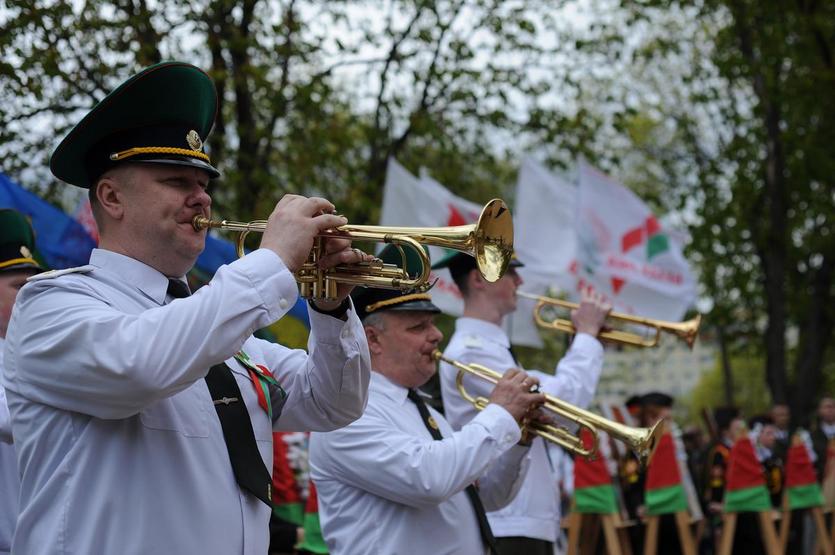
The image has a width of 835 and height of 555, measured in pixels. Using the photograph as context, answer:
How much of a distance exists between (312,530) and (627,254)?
195 inches

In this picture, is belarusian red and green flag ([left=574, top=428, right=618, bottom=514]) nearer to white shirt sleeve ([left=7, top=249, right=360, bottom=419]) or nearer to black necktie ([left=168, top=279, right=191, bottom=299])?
black necktie ([left=168, top=279, right=191, bottom=299])

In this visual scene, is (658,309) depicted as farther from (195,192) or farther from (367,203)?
(195,192)

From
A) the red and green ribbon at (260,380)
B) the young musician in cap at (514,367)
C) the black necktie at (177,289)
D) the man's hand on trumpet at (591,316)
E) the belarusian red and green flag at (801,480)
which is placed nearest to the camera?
the black necktie at (177,289)

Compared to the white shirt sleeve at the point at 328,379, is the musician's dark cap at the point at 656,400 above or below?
below

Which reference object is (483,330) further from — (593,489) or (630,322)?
(593,489)

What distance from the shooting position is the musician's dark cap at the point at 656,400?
12.6 m

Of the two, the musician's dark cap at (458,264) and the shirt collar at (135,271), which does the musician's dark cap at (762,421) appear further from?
the shirt collar at (135,271)

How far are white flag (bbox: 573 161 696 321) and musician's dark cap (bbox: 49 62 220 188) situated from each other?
7.91 metres

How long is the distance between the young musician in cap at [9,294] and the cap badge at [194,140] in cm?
128

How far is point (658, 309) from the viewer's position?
11.2 metres

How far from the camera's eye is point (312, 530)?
7492 millimetres

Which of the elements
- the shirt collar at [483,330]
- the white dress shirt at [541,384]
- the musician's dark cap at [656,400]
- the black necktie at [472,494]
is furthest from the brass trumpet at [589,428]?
the musician's dark cap at [656,400]

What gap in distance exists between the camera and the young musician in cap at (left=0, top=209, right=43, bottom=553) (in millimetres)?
4566

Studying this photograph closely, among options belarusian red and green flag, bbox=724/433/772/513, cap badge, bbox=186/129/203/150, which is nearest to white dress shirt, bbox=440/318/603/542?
cap badge, bbox=186/129/203/150
